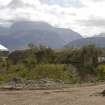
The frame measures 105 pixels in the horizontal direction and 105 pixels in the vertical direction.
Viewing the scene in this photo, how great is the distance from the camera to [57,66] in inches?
1906

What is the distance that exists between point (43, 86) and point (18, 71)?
1503 centimetres

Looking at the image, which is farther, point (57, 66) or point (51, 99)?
point (57, 66)

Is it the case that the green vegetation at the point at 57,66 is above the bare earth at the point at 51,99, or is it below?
above

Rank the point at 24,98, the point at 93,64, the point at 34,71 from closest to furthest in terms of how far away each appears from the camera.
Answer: the point at 24,98
the point at 34,71
the point at 93,64

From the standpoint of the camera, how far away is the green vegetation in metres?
46.8

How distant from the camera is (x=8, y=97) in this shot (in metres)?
28.0

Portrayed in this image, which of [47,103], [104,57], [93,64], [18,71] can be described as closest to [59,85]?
[47,103]

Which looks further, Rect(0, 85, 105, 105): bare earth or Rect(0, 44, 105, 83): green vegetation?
Rect(0, 44, 105, 83): green vegetation

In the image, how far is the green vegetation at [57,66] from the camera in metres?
46.8

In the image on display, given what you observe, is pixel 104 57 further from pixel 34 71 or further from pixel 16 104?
pixel 16 104

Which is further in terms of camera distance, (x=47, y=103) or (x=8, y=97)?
(x=8, y=97)

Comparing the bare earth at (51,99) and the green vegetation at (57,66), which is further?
the green vegetation at (57,66)

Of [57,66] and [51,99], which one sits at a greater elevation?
[57,66]

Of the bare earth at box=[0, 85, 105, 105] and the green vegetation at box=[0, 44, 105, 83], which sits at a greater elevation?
the green vegetation at box=[0, 44, 105, 83]
